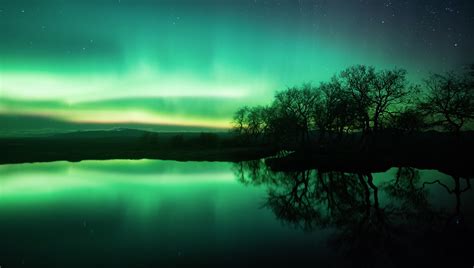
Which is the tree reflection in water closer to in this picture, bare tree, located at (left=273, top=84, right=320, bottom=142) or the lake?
the lake

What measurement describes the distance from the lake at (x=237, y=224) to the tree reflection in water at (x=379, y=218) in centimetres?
6

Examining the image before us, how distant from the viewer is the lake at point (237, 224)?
40.1ft

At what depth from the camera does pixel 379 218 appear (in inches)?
708

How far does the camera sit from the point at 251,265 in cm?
1146

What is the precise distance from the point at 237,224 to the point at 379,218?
8433 mm

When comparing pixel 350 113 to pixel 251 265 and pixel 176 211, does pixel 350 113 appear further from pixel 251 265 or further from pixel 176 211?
pixel 251 265

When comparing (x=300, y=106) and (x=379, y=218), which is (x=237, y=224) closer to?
(x=379, y=218)

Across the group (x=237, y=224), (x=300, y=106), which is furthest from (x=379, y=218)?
(x=300, y=106)

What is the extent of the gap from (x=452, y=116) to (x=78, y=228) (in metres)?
45.9

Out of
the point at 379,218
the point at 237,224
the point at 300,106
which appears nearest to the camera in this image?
the point at 237,224

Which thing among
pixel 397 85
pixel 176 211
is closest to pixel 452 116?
pixel 397 85

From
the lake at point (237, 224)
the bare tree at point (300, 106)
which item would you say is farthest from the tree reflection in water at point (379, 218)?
the bare tree at point (300, 106)

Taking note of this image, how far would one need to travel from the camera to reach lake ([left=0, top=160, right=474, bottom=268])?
40.1 ft

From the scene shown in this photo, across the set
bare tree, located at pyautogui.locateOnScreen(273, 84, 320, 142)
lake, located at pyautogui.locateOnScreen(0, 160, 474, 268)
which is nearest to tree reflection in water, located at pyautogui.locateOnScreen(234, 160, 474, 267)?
lake, located at pyautogui.locateOnScreen(0, 160, 474, 268)
